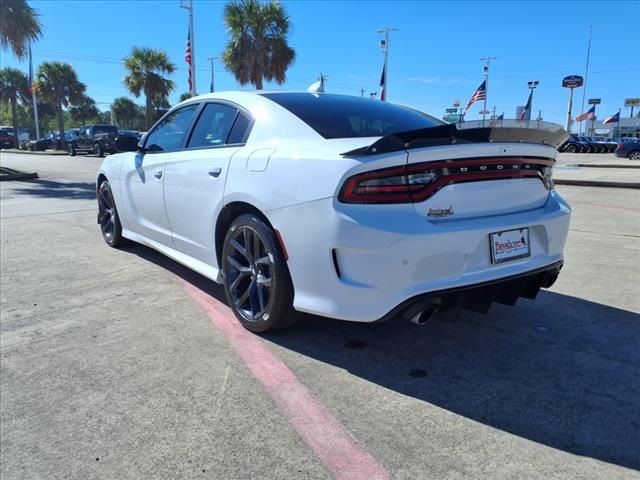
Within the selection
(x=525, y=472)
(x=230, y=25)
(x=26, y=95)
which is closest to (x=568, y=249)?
(x=525, y=472)

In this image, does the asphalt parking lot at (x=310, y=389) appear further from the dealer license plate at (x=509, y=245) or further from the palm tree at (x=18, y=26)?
the palm tree at (x=18, y=26)

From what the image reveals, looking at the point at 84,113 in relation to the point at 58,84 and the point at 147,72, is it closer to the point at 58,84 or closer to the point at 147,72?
the point at 58,84

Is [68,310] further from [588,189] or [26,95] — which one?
[26,95]

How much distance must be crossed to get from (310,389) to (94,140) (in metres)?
31.9

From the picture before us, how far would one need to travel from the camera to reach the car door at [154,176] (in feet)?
13.6

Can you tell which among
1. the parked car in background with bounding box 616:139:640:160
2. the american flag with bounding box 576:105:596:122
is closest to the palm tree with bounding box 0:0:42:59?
the parked car in background with bounding box 616:139:640:160

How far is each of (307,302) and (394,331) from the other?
2.63 feet

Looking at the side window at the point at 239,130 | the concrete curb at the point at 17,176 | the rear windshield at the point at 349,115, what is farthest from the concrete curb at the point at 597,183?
the concrete curb at the point at 17,176

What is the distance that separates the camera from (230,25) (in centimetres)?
2653

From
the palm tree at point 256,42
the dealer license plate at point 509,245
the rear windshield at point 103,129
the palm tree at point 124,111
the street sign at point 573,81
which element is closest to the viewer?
the dealer license plate at point 509,245

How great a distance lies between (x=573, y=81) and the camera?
190 feet

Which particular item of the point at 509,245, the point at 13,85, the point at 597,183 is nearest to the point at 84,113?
the point at 13,85

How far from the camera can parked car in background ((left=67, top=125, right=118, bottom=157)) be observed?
94.9ft

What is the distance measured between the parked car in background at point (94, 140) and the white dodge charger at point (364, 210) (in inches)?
1108
